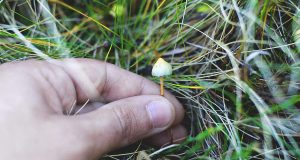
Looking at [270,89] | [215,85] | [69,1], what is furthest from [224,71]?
[69,1]

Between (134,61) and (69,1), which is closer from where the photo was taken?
(134,61)

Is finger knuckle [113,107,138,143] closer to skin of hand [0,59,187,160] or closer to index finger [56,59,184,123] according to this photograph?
skin of hand [0,59,187,160]

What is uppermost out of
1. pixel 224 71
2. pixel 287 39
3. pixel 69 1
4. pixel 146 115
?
pixel 69 1

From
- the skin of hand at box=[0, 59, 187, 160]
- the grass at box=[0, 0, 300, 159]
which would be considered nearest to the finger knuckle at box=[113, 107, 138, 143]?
the skin of hand at box=[0, 59, 187, 160]

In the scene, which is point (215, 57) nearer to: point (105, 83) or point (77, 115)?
point (105, 83)

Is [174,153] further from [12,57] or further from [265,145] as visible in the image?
[12,57]

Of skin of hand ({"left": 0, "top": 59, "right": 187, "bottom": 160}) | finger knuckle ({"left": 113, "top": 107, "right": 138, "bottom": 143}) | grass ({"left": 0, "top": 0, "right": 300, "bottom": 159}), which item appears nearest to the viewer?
skin of hand ({"left": 0, "top": 59, "right": 187, "bottom": 160})

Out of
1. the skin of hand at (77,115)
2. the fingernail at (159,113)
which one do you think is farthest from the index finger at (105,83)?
the fingernail at (159,113)
